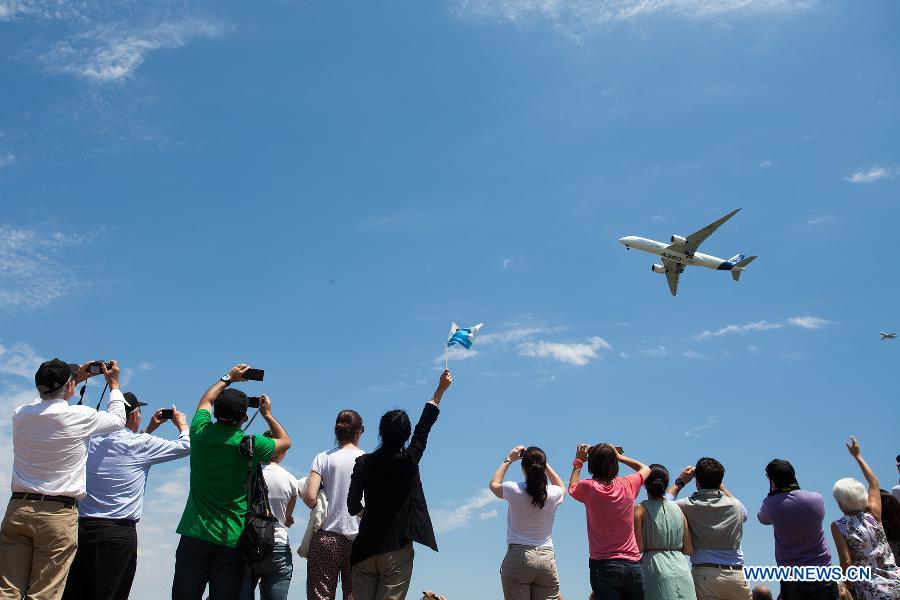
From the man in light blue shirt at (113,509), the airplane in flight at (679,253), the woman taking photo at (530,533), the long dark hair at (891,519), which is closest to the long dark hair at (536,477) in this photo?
the woman taking photo at (530,533)

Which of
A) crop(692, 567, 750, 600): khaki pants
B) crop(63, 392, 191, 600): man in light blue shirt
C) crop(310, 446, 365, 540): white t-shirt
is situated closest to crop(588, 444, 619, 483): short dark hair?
crop(692, 567, 750, 600): khaki pants

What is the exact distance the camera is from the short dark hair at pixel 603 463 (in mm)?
8359

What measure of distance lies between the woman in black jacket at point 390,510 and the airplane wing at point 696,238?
151 feet

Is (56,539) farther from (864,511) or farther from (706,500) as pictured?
(864,511)

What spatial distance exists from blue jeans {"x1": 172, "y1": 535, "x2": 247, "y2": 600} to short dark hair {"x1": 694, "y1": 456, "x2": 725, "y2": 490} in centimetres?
558

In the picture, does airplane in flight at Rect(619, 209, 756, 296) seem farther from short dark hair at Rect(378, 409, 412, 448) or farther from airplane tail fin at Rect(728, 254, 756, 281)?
short dark hair at Rect(378, 409, 412, 448)

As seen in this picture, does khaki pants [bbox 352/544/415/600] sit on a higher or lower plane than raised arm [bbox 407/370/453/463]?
lower

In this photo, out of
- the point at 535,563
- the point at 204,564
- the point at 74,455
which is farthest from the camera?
the point at 535,563

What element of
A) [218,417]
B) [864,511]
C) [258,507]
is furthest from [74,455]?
[864,511]

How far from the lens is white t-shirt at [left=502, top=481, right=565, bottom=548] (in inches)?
319

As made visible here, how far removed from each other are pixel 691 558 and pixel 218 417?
236 inches

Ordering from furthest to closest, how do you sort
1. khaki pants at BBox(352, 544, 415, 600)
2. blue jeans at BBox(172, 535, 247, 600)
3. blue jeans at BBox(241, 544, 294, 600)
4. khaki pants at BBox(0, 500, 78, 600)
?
blue jeans at BBox(241, 544, 294, 600) < khaki pants at BBox(352, 544, 415, 600) < khaki pants at BBox(0, 500, 78, 600) < blue jeans at BBox(172, 535, 247, 600)

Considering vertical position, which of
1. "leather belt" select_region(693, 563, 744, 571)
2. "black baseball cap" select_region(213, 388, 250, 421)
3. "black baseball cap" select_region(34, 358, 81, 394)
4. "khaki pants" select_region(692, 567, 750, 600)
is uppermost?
"black baseball cap" select_region(34, 358, 81, 394)

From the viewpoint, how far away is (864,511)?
8.23 m
